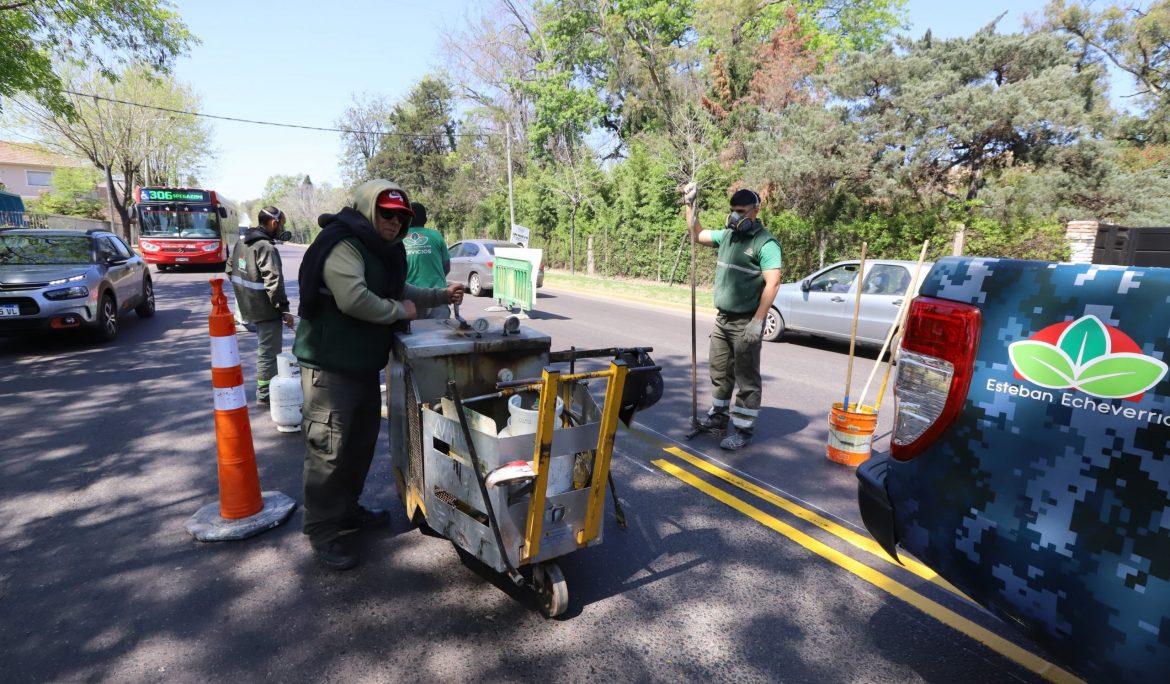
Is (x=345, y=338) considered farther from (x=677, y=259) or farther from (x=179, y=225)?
(x=179, y=225)

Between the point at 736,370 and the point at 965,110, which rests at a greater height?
the point at 965,110

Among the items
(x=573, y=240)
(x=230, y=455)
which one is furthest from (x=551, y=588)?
(x=573, y=240)

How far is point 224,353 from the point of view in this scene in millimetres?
3170

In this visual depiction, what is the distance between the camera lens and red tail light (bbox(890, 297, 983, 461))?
1.72 m

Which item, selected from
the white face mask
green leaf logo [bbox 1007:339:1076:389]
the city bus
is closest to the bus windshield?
the city bus

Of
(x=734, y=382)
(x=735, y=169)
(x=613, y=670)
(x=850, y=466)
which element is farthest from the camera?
(x=735, y=169)

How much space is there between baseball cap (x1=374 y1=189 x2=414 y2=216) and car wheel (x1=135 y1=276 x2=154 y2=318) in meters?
9.89

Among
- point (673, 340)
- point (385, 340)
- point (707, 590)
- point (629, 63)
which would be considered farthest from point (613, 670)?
point (629, 63)

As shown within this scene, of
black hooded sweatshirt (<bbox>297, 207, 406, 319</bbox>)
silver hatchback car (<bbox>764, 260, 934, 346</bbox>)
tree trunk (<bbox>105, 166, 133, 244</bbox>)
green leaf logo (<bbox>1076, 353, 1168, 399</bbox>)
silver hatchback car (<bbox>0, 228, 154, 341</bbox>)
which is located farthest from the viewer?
tree trunk (<bbox>105, 166, 133, 244</bbox>)

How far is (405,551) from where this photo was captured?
3131mm

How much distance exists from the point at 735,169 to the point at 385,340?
1713cm

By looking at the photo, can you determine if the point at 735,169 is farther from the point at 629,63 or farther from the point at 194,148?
the point at 194,148

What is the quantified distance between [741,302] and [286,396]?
3.68m

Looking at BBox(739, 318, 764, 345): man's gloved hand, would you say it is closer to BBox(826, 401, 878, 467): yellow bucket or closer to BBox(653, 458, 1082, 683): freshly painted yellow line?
BBox(826, 401, 878, 467): yellow bucket
